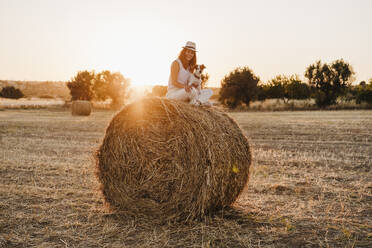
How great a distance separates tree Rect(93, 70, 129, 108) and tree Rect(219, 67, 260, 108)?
1580 centimetres

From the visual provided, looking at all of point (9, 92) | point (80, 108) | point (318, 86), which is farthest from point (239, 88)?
point (9, 92)

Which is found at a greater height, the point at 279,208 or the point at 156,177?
the point at 156,177

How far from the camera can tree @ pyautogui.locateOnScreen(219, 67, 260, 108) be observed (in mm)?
47469

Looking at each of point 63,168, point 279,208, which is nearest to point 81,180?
point 63,168

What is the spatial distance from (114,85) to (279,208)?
163 ft

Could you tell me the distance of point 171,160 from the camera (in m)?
4.85

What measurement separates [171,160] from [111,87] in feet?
162

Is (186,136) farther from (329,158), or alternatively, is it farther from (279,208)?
(329,158)

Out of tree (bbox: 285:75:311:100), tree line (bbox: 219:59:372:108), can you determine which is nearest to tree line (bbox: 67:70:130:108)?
tree line (bbox: 219:59:372:108)

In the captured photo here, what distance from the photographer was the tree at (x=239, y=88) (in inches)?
1869

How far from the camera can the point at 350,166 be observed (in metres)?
7.96

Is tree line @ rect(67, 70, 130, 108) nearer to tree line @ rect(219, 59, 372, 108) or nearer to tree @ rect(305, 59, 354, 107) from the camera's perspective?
tree line @ rect(219, 59, 372, 108)

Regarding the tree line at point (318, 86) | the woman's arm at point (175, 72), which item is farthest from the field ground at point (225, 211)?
the tree line at point (318, 86)

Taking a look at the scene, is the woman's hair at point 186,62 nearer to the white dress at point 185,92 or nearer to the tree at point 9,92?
the white dress at point 185,92
